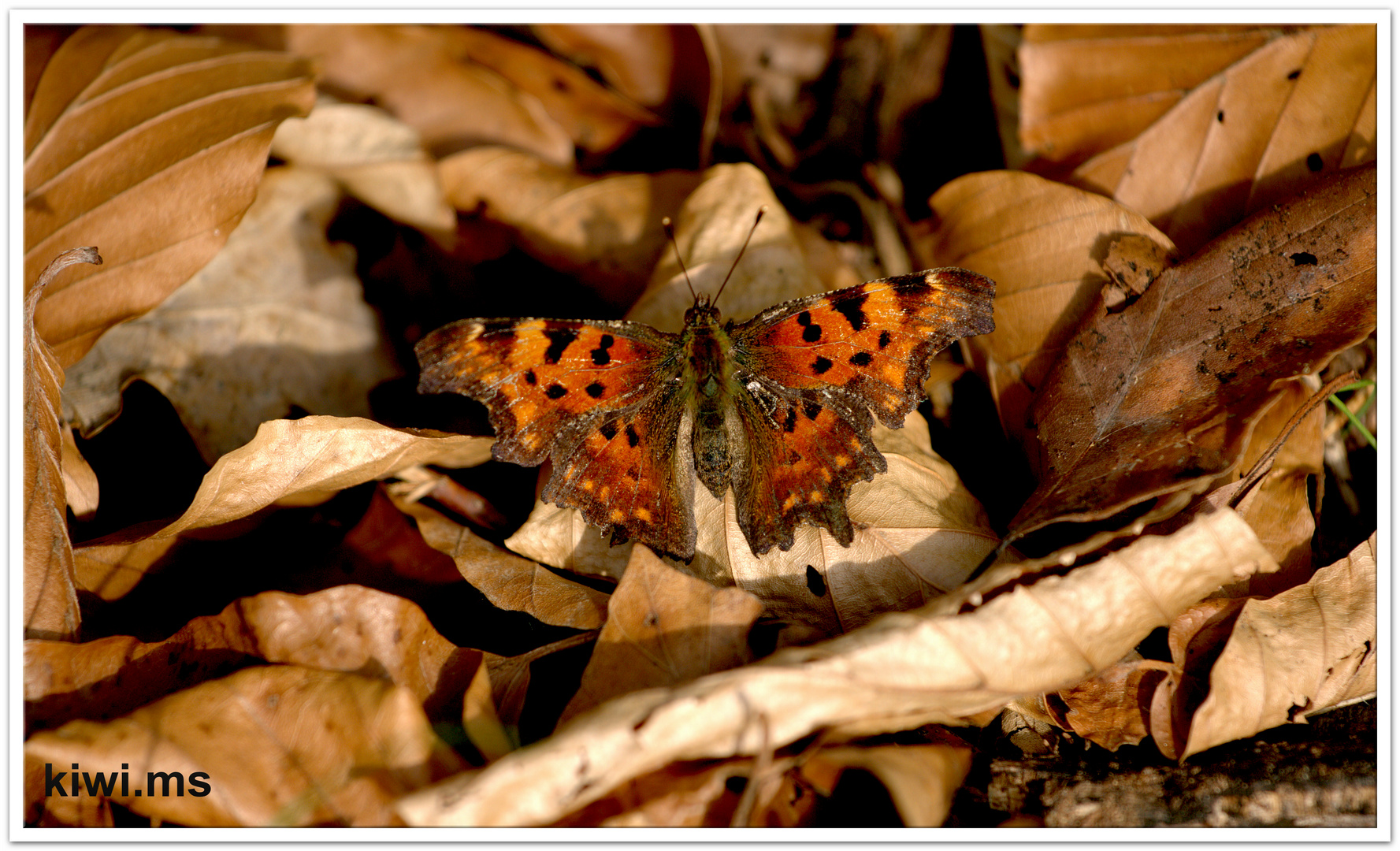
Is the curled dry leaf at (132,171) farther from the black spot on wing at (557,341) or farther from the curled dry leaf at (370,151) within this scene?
the black spot on wing at (557,341)

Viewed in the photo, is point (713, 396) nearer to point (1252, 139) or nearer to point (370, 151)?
point (370, 151)

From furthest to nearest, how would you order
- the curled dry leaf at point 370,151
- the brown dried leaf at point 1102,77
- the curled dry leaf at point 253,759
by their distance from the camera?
the curled dry leaf at point 370,151 < the brown dried leaf at point 1102,77 < the curled dry leaf at point 253,759

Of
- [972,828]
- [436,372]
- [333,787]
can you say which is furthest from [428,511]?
[972,828]

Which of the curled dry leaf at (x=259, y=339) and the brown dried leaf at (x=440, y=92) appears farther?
the brown dried leaf at (x=440, y=92)

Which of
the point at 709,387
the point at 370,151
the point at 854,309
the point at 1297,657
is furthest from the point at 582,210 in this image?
the point at 1297,657

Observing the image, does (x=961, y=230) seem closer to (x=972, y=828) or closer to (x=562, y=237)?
(x=562, y=237)

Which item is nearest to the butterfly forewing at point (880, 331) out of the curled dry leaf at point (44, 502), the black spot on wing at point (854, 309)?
the black spot on wing at point (854, 309)

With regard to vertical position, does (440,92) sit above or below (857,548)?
above
